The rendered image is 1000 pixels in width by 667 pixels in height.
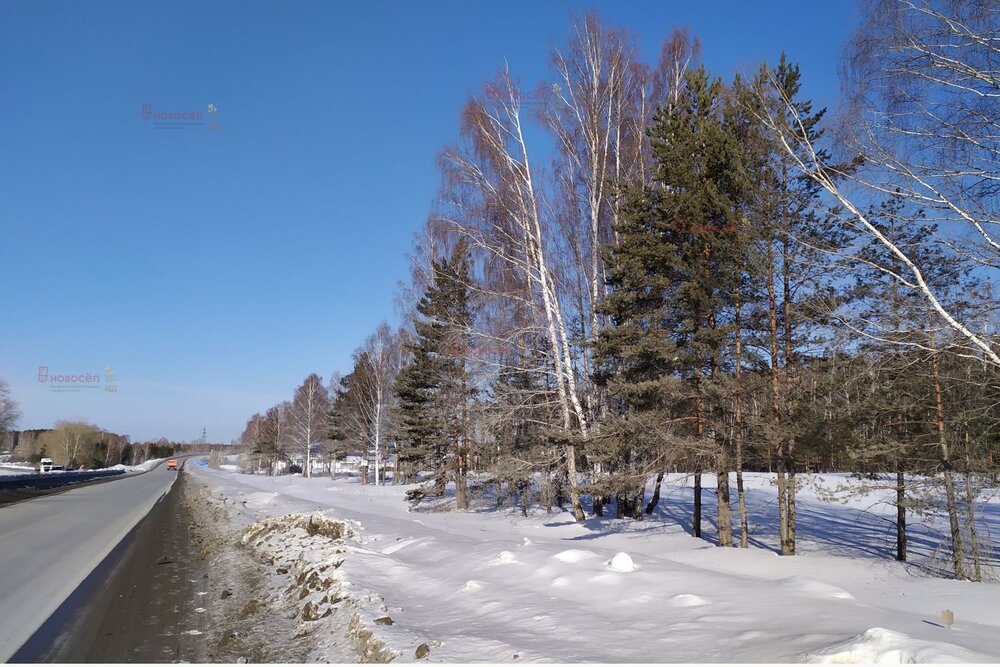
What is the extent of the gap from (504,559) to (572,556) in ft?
3.33

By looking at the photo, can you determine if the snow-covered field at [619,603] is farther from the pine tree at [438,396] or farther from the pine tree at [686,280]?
the pine tree at [438,396]

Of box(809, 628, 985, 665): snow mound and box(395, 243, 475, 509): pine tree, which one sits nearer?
box(809, 628, 985, 665): snow mound

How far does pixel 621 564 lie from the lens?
8156 millimetres

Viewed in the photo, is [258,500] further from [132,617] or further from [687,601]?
[687,601]

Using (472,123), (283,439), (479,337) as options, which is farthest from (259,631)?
(283,439)

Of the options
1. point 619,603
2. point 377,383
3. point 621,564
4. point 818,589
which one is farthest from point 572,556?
point 377,383

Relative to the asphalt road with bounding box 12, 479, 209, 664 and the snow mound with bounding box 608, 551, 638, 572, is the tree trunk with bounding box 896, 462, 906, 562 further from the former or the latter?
the asphalt road with bounding box 12, 479, 209, 664

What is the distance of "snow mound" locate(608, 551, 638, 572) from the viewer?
807 cm

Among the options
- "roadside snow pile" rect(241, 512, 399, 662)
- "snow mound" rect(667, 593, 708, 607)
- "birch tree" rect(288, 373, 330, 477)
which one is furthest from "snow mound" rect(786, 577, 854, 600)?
"birch tree" rect(288, 373, 330, 477)

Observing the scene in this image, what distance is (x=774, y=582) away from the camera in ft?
25.0

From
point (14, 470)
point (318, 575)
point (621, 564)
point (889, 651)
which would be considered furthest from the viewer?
point (14, 470)

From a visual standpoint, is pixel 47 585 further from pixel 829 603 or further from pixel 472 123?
pixel 472 123

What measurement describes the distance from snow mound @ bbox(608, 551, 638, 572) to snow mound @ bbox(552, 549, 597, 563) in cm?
56

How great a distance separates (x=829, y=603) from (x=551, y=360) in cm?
1191
